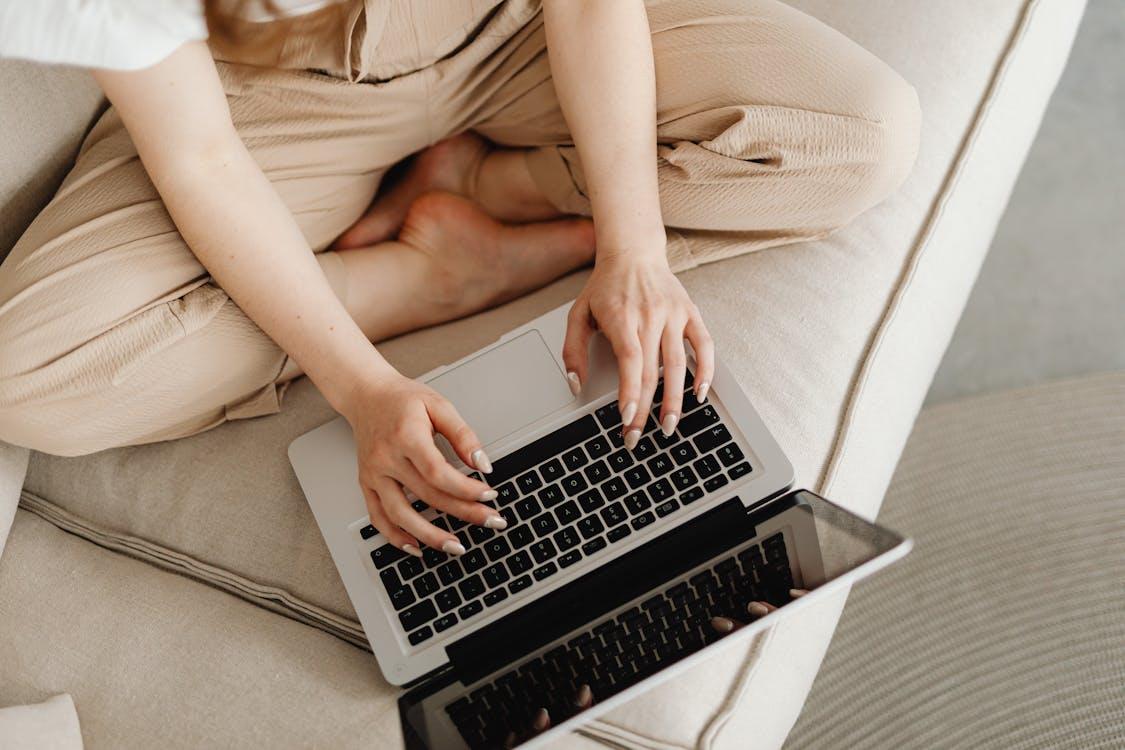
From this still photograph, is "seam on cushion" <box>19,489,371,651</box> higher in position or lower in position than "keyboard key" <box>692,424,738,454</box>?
higher

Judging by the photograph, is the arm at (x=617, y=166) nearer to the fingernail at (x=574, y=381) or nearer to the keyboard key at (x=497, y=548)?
the fingernail at (x=574, y=381)

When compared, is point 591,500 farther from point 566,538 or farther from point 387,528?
point 387,528

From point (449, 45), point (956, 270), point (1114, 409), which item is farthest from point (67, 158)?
point (1114, 409)

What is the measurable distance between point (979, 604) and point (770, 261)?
0.48 meters

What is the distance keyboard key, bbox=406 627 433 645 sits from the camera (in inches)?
29.6

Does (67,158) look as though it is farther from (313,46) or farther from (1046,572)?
(1046,572)

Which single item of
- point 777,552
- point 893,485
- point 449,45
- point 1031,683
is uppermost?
point 449,45

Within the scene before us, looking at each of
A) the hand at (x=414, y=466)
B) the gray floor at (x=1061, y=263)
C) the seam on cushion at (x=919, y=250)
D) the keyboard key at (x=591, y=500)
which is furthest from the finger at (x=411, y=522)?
the gray floor at (x=1061, y=263)

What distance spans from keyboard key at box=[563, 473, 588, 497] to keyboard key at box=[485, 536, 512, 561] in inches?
2.6

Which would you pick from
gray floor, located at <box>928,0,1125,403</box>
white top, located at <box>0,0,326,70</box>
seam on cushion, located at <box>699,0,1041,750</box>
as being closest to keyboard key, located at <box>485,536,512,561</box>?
seam on cushion, located at <box>699,0,1041,750</box>

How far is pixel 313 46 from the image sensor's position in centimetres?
87

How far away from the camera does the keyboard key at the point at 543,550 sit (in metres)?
0.76

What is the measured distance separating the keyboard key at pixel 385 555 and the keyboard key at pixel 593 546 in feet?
0.49

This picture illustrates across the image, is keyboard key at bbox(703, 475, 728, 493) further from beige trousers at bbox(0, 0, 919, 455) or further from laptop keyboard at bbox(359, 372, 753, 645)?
beige trousers at bbox(0, 0, 919, 455)
